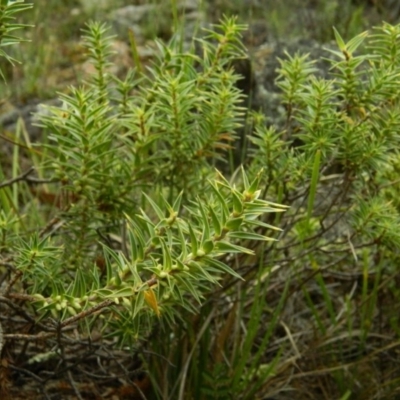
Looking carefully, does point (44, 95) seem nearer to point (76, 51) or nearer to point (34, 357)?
point (76, 51)

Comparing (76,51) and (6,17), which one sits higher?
(6,17)

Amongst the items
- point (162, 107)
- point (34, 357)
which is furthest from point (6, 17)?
point (34, 357)

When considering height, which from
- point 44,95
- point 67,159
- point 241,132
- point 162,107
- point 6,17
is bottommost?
point 44,95

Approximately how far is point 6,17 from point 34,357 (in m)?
0.75

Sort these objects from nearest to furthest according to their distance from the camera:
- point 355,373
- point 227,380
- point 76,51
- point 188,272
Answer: point 188,272 → point 227,380 → point 355,373 → point 76,51

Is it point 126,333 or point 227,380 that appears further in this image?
point 227,380

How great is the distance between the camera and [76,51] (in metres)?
4.53

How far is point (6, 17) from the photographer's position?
4.15 feet

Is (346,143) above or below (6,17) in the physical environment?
below

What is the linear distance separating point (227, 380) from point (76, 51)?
128 inches

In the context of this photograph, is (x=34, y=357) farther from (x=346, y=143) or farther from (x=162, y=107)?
(x=346, y=143)

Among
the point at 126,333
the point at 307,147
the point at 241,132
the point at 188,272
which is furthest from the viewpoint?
the point at 241,132

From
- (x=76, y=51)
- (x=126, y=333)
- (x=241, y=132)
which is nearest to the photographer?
(x=126, y=333)

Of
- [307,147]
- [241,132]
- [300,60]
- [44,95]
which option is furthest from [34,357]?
Result: [44,95]
